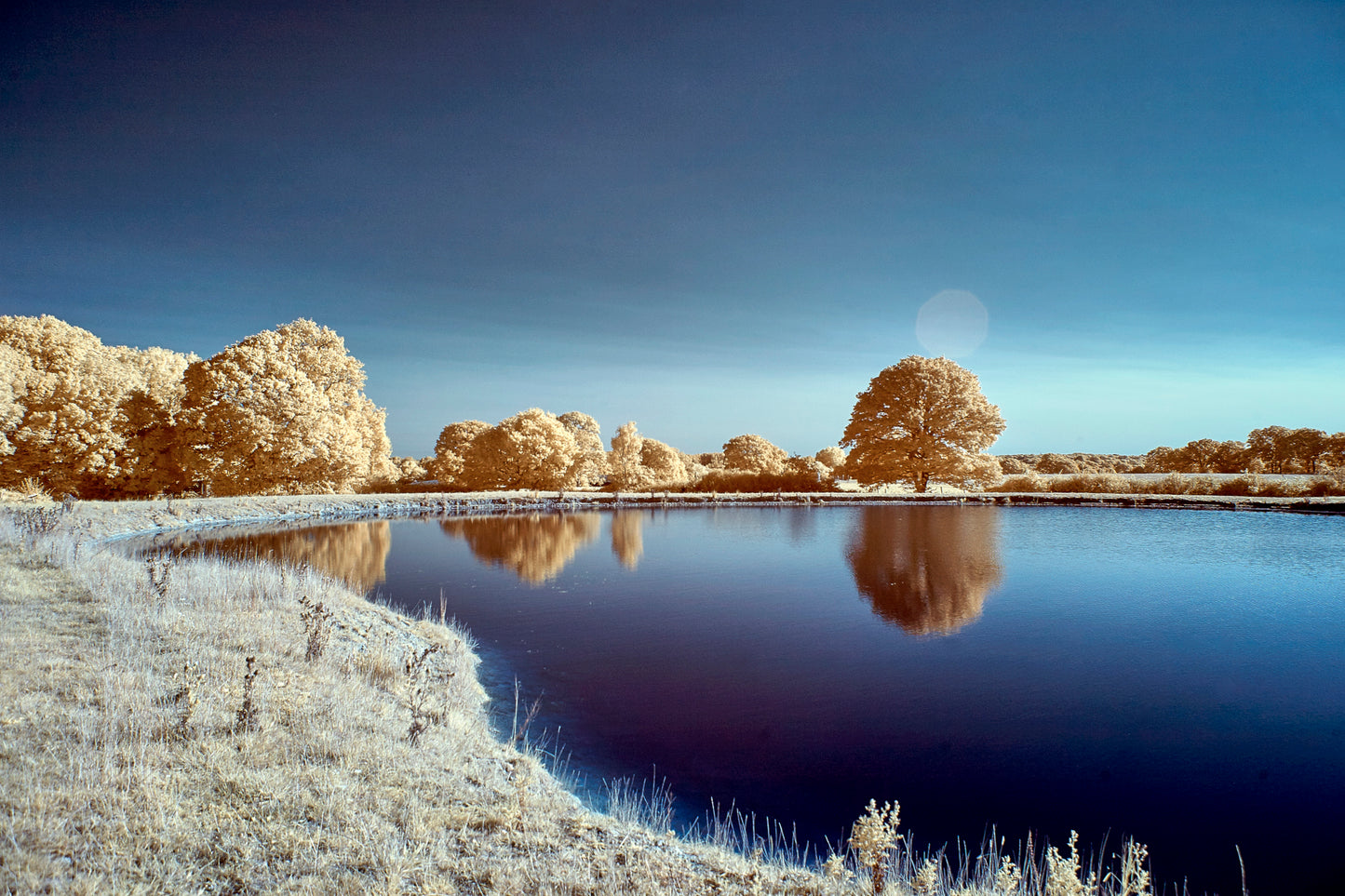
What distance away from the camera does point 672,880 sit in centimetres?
381

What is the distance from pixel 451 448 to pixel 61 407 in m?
45.2

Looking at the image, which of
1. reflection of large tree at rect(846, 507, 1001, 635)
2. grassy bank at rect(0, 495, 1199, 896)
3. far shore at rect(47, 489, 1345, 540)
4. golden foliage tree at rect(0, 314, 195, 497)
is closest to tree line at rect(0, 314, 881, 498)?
golden foliage tree at rect(0, 314, 195, 497)

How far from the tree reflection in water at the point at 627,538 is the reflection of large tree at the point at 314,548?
763 centimetres

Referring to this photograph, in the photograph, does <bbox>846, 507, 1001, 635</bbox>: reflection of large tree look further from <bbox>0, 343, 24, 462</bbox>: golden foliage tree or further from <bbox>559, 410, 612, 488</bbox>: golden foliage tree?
<bbox>0, 343, 24, 462</bbox>: golden foliage tree

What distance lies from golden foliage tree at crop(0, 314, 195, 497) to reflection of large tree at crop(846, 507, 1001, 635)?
3502 centimetres

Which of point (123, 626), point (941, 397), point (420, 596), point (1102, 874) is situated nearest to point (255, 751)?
point (123, 626)

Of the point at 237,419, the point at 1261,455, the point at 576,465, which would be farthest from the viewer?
the point at 1261,455

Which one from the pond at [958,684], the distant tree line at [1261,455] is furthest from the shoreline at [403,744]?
the distant tree line at [1261,455]

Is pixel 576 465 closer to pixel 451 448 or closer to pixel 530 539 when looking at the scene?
pixel 451 448

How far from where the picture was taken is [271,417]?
1260 inches

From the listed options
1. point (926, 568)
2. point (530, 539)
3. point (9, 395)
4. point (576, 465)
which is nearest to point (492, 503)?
point (576, 465)

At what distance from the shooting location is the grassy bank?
3.40 m

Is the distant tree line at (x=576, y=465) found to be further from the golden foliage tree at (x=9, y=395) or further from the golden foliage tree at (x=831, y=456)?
the golden foliage tree at (x=9, y=395)

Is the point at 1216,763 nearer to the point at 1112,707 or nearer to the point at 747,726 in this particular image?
the point at 1112,707
